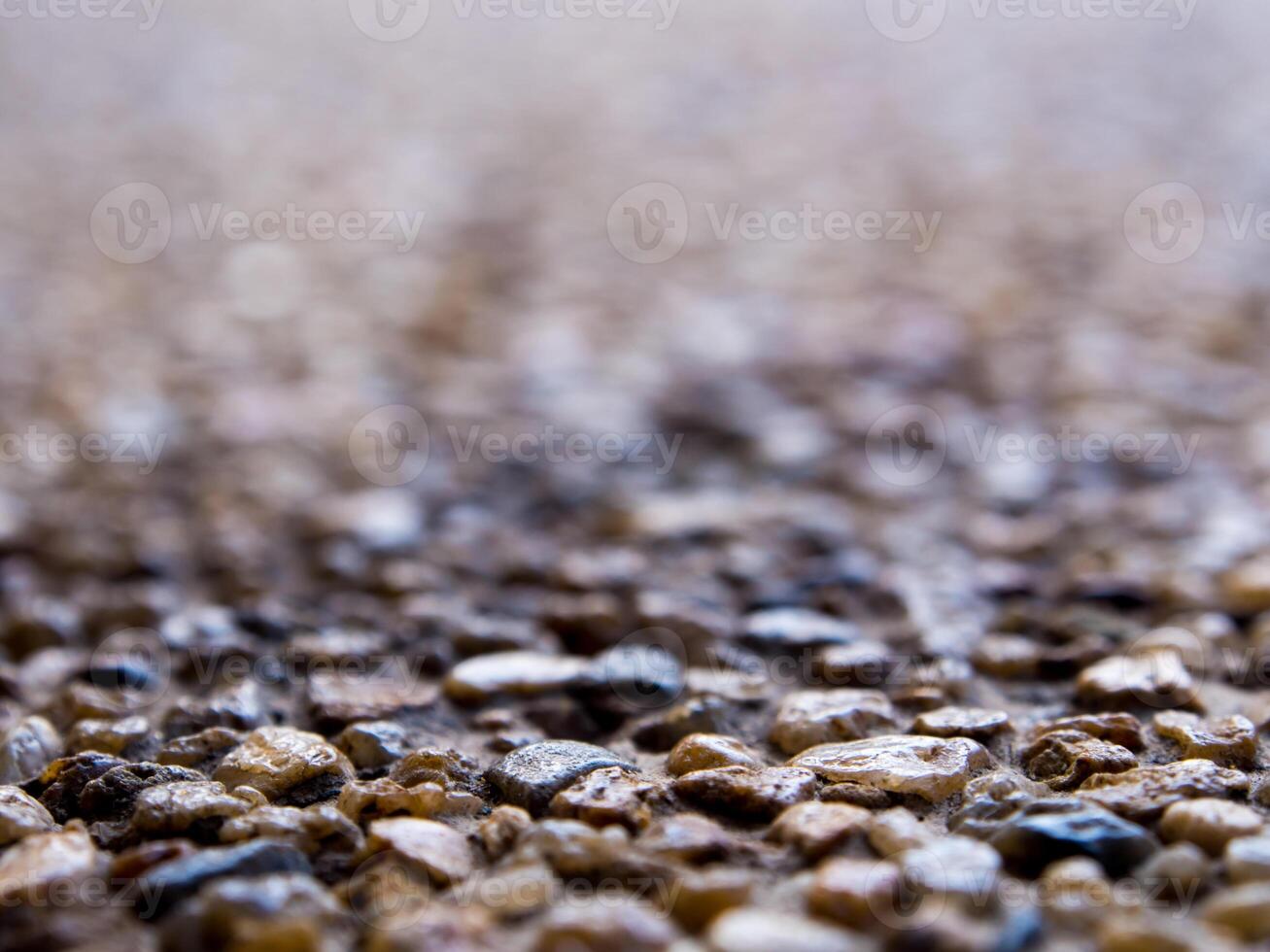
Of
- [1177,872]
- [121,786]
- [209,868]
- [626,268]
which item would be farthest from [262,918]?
[626,268]

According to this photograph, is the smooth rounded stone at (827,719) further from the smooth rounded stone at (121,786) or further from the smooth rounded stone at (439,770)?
the smooth rounded stone at (121,786)

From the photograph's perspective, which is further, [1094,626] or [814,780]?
[1094,626]

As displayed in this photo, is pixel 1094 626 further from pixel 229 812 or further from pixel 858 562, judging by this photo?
pixel 229 812

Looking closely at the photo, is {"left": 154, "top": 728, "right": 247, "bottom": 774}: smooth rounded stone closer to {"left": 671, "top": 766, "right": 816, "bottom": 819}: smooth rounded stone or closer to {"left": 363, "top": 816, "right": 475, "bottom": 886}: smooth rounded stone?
{"left": 363, "top": 816, "right": 475, "bottom": 886}: smooth rounded stone

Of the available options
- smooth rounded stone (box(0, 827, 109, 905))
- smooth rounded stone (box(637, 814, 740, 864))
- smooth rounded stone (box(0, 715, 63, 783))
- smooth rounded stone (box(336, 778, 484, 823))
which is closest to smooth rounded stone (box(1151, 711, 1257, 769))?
smooth rounded stone (box(637, 814, 740, 864))

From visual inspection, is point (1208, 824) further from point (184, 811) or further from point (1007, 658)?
point (184, 811)

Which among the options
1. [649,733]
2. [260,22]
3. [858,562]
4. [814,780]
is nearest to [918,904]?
[814,780]
